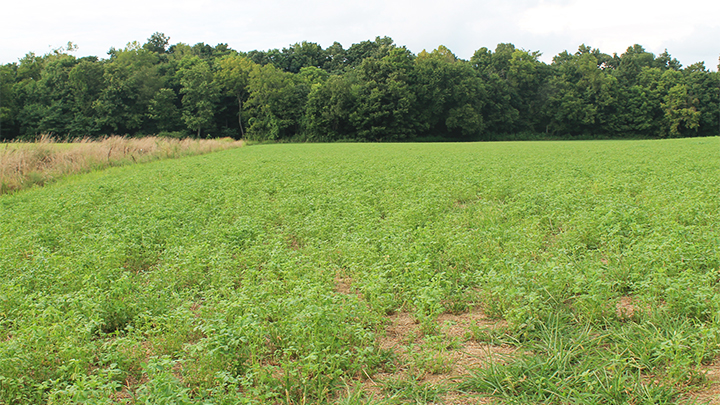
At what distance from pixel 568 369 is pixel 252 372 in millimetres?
2701

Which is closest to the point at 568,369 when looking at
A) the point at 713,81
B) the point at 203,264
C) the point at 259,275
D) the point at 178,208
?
the point at 259,275

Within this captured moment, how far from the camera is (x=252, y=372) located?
12.5 feet

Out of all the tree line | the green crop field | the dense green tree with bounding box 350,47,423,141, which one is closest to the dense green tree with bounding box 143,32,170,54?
the tree line

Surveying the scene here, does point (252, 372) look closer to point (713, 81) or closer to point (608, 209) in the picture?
point (608, 209)

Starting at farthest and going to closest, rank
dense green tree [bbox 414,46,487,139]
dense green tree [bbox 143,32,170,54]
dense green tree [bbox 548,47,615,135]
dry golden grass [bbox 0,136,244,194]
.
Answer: dense green tree [bbox 143,32,170,54]
dense green tree [bbox 548,47,615,135]
dense green tree [bbox 414,46,487,139]
dry golden grass [bbox 0,136,244,194]

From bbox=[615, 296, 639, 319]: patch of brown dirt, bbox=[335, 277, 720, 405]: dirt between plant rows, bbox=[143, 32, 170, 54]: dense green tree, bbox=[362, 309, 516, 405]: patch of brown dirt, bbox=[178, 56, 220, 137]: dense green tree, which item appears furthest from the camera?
bbox=[143, 32, 170, 54]: dense green tree

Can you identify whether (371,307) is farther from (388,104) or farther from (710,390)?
(388,104)

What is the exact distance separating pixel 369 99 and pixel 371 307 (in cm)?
6610

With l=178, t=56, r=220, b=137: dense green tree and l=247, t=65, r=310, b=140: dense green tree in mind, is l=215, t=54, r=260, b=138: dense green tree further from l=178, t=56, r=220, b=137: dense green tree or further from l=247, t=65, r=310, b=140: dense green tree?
l=247, t=65, r=310, b=140: dense green tree

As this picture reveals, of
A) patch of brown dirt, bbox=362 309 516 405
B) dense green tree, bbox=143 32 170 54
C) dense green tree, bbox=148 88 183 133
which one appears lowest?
patch of brown dirt, bbox=362 309 516 405

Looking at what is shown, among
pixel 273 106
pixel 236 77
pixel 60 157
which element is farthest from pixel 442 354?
pixel 236 77

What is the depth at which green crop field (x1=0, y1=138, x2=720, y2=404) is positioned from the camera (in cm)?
363

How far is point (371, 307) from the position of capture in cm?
521

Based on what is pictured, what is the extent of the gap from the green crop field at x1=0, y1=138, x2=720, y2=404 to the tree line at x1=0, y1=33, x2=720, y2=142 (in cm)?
6105
